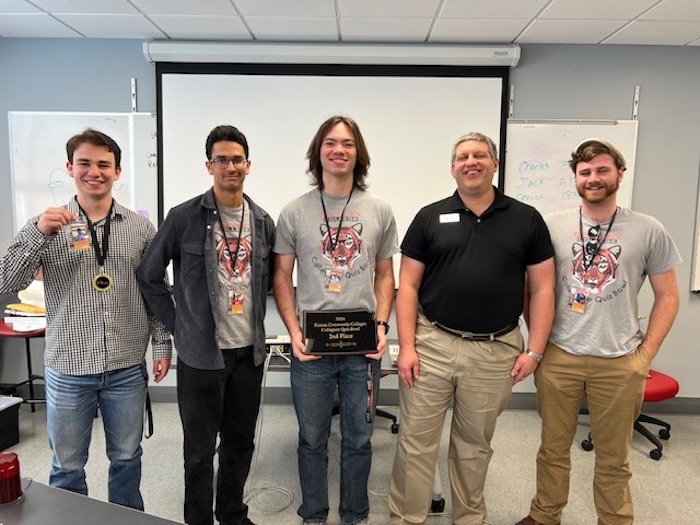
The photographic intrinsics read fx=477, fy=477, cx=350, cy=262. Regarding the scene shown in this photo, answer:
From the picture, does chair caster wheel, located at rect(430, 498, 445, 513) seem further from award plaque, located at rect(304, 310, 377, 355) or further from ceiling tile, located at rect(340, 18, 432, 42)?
ceiling tile, located at rect(340, 18, 432, 42)

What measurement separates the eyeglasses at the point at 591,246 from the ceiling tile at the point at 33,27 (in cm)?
339

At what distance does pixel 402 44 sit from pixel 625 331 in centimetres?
238

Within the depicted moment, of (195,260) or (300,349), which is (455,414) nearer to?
(300,349)

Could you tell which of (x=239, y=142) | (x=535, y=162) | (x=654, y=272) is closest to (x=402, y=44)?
(x=535, y=162)

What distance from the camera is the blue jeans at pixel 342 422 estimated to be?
76.5 inches

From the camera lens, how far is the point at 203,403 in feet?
6.01

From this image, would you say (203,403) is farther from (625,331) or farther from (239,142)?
(625,331)

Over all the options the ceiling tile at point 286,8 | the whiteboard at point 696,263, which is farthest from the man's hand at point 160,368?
the whiteboard at point 696,263

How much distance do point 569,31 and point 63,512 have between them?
359 cm

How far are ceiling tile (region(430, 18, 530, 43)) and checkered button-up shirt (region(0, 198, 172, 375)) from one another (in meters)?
2.36

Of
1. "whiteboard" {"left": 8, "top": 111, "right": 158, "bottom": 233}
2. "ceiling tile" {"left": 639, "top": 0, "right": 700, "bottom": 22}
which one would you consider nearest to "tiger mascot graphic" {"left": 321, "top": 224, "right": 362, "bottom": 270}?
"whiteboard" {"left": 8, "top": 111, "right": 158, "bottom": 233}

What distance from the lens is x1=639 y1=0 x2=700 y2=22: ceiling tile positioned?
2688 millimetres

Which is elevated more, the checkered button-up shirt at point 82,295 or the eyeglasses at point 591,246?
the eyeglasses at point 591,246

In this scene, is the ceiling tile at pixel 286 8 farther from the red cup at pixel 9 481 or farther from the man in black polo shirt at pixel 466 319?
the red cup at pixel 9 481
